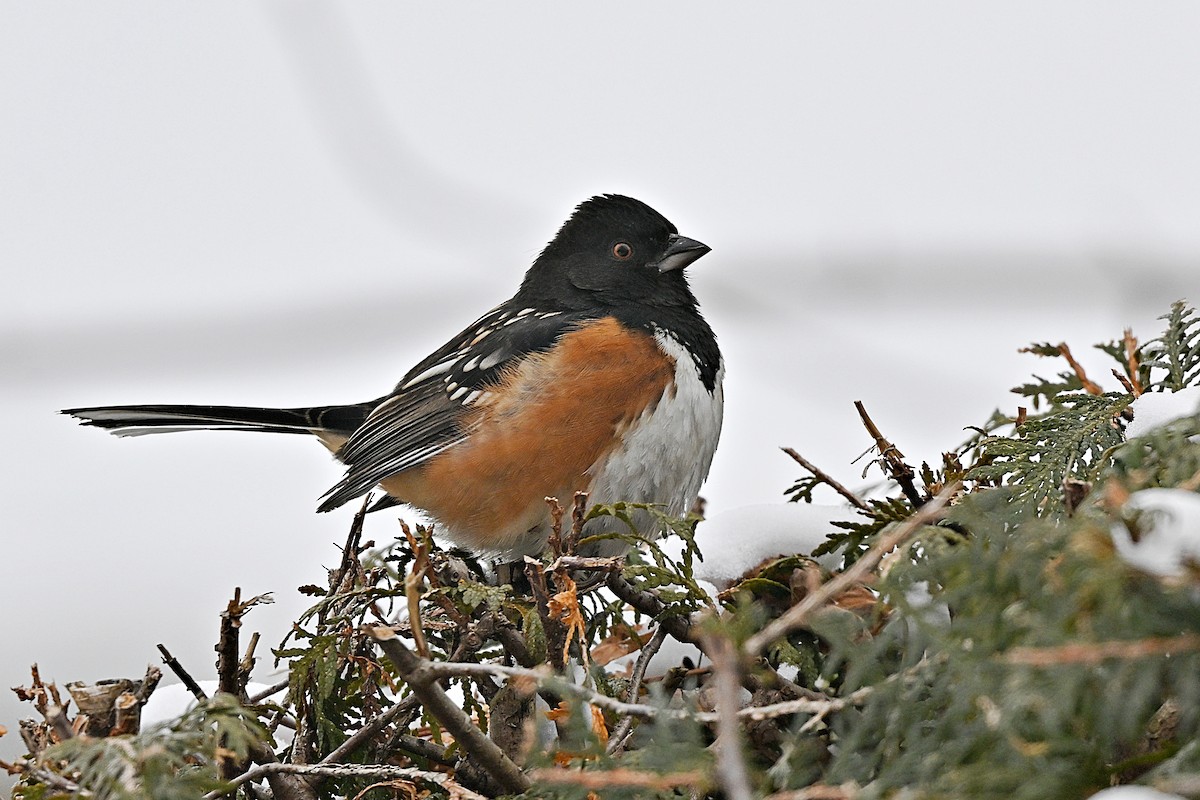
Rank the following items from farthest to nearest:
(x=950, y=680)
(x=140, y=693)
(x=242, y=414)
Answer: (x=242, y=414) < (x=140, y=693) < (x=950, y=680)

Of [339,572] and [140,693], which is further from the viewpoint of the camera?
[339,572]

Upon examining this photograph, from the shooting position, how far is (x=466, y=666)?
731 mm

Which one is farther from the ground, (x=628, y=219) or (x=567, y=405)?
(x=628, y=219)

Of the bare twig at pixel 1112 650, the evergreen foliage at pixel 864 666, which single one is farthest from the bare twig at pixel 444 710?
the bare twig at pixel 1112 650

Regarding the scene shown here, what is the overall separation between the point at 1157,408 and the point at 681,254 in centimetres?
138

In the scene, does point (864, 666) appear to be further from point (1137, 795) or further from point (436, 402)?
point (436, 402)

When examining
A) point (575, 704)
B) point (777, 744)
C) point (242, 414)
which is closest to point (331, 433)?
point (242, 414)

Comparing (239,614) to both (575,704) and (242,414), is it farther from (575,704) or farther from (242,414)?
(242,414)

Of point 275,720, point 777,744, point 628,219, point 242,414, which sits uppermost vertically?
point 628,219

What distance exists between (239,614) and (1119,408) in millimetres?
807

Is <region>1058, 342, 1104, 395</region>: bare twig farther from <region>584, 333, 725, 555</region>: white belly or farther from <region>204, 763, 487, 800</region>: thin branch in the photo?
<region>204, 763, 487, 800</region>: thin branch

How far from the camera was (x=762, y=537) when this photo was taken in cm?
126

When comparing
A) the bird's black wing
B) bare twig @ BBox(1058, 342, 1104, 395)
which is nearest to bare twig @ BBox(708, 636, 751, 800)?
bare twig @ BBox(1058, 342, 1104, 395)

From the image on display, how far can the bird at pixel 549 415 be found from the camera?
188 centimetres
